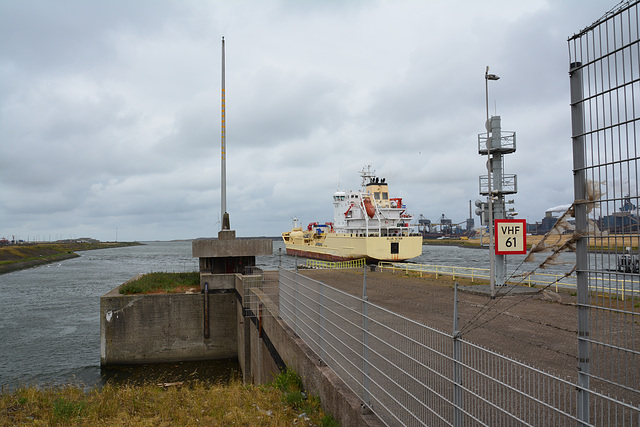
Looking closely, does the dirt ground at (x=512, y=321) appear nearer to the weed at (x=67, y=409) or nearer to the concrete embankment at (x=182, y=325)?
the concrete embankment at (x=182, y=325)

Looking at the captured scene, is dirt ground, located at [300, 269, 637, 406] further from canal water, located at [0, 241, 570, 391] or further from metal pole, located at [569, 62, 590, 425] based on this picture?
canal water, located at [0, 241, 570, 391]

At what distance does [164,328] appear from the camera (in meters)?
18.1

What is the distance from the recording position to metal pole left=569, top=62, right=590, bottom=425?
351 cm

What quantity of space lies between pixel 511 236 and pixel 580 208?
456 inches

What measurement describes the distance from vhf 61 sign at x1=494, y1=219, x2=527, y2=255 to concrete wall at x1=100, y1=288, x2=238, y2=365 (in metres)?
11.2

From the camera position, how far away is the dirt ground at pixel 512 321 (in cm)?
690

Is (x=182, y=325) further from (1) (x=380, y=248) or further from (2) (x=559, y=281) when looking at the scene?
(1) (x=380, y=248)

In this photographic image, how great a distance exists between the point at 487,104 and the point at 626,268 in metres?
12.6

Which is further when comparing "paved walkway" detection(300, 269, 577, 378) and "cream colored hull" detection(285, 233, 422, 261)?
"cream colored hull" detection(285, 233, 422, 261)

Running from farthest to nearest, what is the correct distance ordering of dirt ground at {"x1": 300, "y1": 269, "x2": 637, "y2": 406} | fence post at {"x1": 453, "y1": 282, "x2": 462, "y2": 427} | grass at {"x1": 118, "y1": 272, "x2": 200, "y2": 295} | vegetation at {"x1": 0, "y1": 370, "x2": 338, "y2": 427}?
grass at {"x1": 118, "y1": 272, "x2": 200, "y2": 295} < dirt ground at {"x1": 300, "y1": 269, "x2": 637, "y2": 406} < vegetation at {"x1": 0, "y1": 370, "x2": 338, "y2": 427} < fence post at {"x1": 453, "y1": 282, "x2": 462, "y2": 427}

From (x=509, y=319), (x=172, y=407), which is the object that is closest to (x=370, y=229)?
(x=509, y=319)

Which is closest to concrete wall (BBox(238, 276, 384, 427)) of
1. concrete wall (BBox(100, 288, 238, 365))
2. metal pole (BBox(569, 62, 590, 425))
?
metal pole (BBox(569, 62, 590, 425))

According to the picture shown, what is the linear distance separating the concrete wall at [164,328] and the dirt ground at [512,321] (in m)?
5.66

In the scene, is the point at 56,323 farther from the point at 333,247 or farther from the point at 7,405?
the point at 333,247
